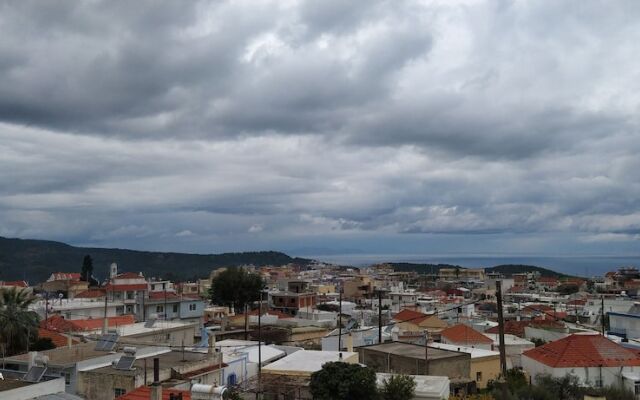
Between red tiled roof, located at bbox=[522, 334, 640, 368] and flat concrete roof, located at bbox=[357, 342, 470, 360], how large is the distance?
5.22 m

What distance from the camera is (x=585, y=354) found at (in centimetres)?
3259

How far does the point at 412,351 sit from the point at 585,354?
366 inches

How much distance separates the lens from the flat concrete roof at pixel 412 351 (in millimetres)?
31234

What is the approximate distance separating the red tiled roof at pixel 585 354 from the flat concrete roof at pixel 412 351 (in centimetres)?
522

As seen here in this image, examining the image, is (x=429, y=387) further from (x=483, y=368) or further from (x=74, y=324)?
(x=74, y=324)

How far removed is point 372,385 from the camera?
24.0m

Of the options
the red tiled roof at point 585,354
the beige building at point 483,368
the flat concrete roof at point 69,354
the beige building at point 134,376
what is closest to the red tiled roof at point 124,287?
the flat concrete roof at point 69,354

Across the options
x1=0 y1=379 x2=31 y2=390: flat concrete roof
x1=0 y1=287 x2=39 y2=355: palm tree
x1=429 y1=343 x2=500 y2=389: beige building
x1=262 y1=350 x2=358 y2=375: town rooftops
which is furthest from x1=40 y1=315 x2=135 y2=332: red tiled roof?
x1=429 y1=343 x2=500 y2=389: beige building

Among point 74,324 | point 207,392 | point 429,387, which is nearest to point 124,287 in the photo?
point 74,324

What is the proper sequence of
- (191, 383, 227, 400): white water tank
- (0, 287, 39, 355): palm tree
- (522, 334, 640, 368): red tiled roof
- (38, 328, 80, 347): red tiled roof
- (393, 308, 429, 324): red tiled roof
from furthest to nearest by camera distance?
(393, 308, 429, 324): red tiled roof → (38, 328, 80, 347): red tiled roof → (0, 287, 39, 355): palm tree → (522, 334, 640, 368): red tiled roof → (191, 383, 227, 400): white water tank

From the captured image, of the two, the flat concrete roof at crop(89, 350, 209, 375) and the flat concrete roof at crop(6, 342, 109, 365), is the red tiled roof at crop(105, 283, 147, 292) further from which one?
the flat concrete roof at crop(89, 350, 209, 375)

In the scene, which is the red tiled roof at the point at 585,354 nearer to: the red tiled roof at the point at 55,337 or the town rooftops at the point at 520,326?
the town rooftops at the point at 520,326

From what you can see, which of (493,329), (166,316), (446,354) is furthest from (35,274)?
(446,354)

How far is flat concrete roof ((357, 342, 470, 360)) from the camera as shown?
31.2m
